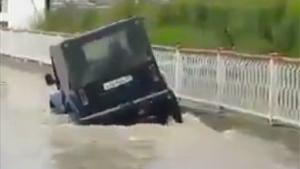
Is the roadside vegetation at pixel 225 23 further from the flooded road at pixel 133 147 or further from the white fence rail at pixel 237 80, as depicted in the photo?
the flooded road at pixel 133 147

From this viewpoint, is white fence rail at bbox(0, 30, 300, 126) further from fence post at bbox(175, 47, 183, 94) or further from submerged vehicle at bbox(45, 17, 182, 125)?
submerged vehicle at bbox(45, 17, 182, 125)

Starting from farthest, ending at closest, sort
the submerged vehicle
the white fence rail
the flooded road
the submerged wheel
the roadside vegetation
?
1. the roadside vegetation
2. the submerged wheel
3. the submerged vehicle
4. the white fence rail
5. the flooded road

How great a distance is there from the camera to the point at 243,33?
82.0 ft

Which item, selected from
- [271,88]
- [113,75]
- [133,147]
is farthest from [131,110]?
[271,88]

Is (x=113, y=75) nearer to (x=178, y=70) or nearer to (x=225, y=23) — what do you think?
(x=178, y=70)

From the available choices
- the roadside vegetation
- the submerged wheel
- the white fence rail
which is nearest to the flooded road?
the submerged wheel

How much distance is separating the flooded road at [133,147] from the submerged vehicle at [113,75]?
0.98 ft

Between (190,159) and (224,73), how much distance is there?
5562 mm

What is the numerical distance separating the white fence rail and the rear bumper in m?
1.78

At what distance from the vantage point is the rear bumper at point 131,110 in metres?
16.4

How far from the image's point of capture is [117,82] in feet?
53.4

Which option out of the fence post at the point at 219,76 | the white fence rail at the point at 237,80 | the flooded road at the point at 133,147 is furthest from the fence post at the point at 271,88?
the fence post at the point at 219,76

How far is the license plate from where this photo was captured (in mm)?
16250

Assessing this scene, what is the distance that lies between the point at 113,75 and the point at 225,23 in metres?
10.9
